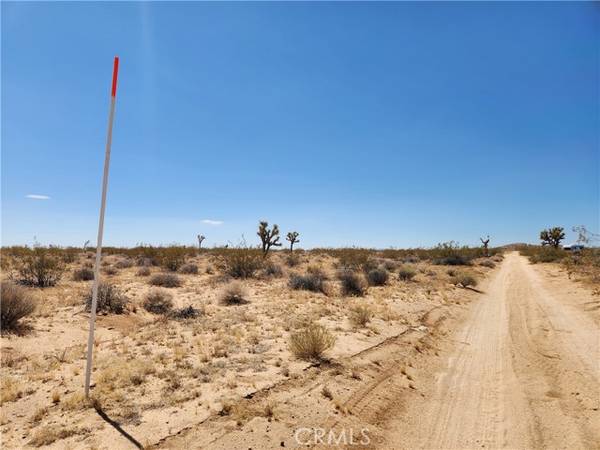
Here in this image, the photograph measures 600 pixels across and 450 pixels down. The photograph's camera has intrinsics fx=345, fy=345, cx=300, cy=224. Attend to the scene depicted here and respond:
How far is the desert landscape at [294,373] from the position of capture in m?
4.60

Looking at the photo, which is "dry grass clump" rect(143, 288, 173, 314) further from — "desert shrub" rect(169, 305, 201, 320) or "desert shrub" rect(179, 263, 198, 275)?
"desert shrub" rect(179, 263, 198, 275)

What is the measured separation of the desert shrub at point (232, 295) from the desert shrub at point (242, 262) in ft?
21.0

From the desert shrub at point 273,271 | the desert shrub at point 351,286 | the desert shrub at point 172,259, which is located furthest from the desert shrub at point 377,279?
the desert shrub at point 172,259

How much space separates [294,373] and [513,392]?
3871mm

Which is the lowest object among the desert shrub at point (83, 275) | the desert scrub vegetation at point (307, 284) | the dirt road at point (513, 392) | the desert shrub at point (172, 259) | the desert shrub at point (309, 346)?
the dirt road at point (513, 392)

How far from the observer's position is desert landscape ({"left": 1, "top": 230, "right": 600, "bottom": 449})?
4.60m

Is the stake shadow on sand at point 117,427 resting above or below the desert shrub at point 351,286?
below

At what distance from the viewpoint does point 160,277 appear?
55.3 ft

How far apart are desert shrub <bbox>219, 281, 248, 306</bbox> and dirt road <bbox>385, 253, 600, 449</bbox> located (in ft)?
25.5

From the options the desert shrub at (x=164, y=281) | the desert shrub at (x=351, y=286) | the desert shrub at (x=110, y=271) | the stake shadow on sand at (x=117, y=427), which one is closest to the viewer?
the stake shadow on sand at (x=117, y=427)

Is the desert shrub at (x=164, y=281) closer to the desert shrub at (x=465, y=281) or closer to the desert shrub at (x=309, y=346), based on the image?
the desert shrub at (x=309, y=346)

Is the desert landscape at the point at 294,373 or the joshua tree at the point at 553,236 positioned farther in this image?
the joshua tree at the point at 553,236

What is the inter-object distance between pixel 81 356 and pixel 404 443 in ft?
21.7

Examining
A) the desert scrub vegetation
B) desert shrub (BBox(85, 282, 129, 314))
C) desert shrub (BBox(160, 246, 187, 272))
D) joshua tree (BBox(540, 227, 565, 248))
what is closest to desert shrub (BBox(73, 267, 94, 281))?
desert shrub (BBox(160, 246, 187, 272))
